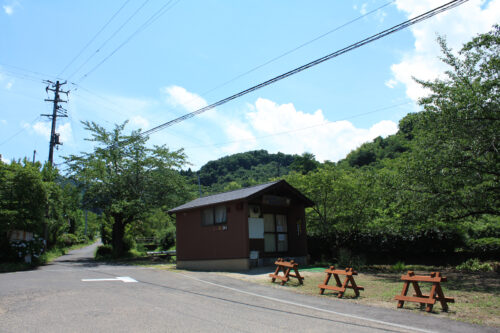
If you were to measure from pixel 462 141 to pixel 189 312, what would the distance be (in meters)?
9.38

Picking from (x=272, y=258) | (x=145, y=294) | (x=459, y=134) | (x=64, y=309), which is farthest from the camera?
(x=272, y=258)

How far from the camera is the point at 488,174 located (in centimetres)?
1071

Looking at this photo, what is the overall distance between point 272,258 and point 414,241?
756 cm

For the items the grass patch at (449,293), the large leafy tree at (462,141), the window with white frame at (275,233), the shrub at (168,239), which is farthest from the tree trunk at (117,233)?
the large leafy tree at (462,141)

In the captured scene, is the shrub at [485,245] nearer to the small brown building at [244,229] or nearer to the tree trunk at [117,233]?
the small brown building at [244,229]

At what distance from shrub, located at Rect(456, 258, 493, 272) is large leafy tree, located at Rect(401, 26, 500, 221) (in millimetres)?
4037

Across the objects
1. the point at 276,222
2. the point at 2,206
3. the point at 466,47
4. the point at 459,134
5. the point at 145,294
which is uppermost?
the point at 466,47

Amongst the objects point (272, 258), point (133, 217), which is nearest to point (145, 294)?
point (272, 258)

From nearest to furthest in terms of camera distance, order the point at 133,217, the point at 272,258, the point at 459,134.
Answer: the point at 459,134, the point at 272,258, the point at 133,217

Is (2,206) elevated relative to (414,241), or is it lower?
elevated

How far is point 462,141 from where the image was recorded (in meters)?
10.5

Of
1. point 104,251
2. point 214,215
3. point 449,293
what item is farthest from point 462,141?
point 104,251

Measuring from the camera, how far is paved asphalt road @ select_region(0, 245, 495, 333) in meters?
5.64

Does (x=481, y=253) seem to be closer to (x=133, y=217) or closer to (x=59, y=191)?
(x=133, y=217)
